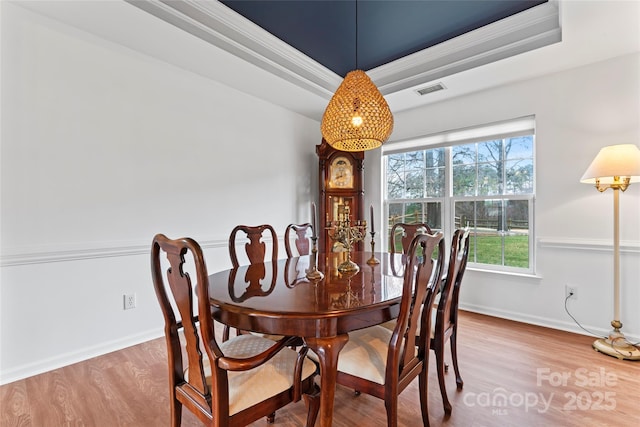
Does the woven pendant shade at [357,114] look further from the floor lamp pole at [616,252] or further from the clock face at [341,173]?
the floor lamp pole at [616,252]

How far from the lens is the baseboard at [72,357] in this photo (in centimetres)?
204

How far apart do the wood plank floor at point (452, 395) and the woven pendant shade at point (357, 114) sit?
1.71 meters

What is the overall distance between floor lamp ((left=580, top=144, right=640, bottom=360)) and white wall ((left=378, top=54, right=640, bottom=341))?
205 mm

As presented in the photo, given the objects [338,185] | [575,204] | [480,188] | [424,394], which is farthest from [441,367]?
[338,185]

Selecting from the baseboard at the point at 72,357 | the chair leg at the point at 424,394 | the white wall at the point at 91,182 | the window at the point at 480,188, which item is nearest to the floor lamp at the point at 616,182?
the window at the point at 480,188

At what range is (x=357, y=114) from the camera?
2049 millimetres

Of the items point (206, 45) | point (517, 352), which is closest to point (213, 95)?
point (206, 45)

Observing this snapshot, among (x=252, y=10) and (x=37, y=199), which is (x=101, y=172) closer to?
(x=37, y=199)

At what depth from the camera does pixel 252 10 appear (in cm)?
251

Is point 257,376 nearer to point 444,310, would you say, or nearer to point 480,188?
point 444,310

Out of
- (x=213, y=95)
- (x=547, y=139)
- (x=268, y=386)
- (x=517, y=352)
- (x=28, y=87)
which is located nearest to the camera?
(x=268, y=386)

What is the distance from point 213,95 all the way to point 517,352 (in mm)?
3688

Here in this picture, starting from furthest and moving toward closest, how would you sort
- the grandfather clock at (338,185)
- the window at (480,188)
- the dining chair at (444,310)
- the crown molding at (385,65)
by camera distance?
the grandfather clock at (338,185) → the window at (480,188) → the crown molding at (385,65) → the dining chair at (444,310)

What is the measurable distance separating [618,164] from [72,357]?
173 inches
